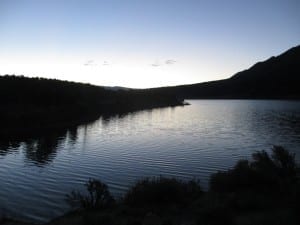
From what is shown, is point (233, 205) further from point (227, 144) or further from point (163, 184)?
point (227, 144)

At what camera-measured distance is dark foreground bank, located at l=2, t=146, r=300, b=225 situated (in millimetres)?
11242

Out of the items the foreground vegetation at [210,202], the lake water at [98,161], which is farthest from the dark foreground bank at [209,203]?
the lake water at [98,161]

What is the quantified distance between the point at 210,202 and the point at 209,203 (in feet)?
0.87

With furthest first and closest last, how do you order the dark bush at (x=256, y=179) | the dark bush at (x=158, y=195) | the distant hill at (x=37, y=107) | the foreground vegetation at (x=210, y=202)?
the distant hill at (x=37, y=107) → the dark bush at (x=256, y=179) → the dark bush at (x=158, y=195) → the foreground vegetation at (x=210, y=202)

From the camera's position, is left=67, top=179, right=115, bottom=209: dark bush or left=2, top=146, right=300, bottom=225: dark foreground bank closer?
left=2, top=146, right=300, bottom=225: dark foreground bank

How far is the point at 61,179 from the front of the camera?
23703mm

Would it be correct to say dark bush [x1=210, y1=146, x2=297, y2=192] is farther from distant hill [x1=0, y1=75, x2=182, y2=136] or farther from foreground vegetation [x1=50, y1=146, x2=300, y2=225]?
distant hill [x1=0, y1=75, x2=182, y2=136]

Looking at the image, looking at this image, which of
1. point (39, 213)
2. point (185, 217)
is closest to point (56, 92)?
point (39, 213)

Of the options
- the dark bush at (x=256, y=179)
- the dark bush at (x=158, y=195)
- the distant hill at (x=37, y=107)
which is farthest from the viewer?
the distant hill at (x=37, y=107)

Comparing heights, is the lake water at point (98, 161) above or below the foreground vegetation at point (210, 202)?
below

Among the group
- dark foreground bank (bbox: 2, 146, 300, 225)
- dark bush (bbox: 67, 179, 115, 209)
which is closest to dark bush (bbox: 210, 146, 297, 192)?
dark foreground bank (bbox: 2, 146, 300, 225)

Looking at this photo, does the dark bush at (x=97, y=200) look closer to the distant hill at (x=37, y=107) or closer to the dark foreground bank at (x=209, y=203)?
the dark foreground bank at (x=209, y=203)

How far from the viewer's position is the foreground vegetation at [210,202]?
11234mm

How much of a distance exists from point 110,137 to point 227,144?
52.2 ft
